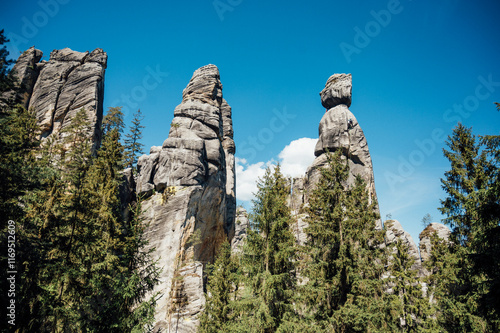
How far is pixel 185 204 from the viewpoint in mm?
28391

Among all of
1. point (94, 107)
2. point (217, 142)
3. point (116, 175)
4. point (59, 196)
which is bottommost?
point (59, 196)

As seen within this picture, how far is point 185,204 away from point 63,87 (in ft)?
81.6

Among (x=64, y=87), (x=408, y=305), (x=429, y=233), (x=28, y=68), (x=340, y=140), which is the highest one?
(x=28, y=68)

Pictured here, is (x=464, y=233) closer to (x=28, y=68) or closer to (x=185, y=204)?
(x=185, y=204)

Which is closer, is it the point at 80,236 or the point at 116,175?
the point at 80,236

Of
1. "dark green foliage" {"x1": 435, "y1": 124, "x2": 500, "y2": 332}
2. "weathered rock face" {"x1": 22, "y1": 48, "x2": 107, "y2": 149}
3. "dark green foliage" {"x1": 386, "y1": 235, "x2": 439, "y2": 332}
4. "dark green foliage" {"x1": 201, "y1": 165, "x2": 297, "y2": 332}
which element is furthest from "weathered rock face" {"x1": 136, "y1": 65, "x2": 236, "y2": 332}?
"dark green foliage" {"x1": 435, "y1": 124, "x2": 500, "y2": 332}

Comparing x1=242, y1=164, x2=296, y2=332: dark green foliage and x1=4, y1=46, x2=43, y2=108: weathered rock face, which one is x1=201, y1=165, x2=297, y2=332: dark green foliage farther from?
x1=4, y1=46, x2=43, y2=108: weathered rock face

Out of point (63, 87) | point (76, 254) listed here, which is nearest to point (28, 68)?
point (63, 87)

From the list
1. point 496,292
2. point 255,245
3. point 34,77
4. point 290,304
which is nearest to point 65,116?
point 34,77

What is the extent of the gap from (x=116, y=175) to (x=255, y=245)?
330 inches

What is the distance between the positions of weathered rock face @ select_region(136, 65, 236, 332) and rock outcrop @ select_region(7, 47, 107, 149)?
945 centimetres

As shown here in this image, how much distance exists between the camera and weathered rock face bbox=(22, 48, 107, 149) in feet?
111

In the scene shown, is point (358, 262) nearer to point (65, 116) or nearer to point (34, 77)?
point (65, 116)

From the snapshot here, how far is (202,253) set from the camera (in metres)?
29.3
